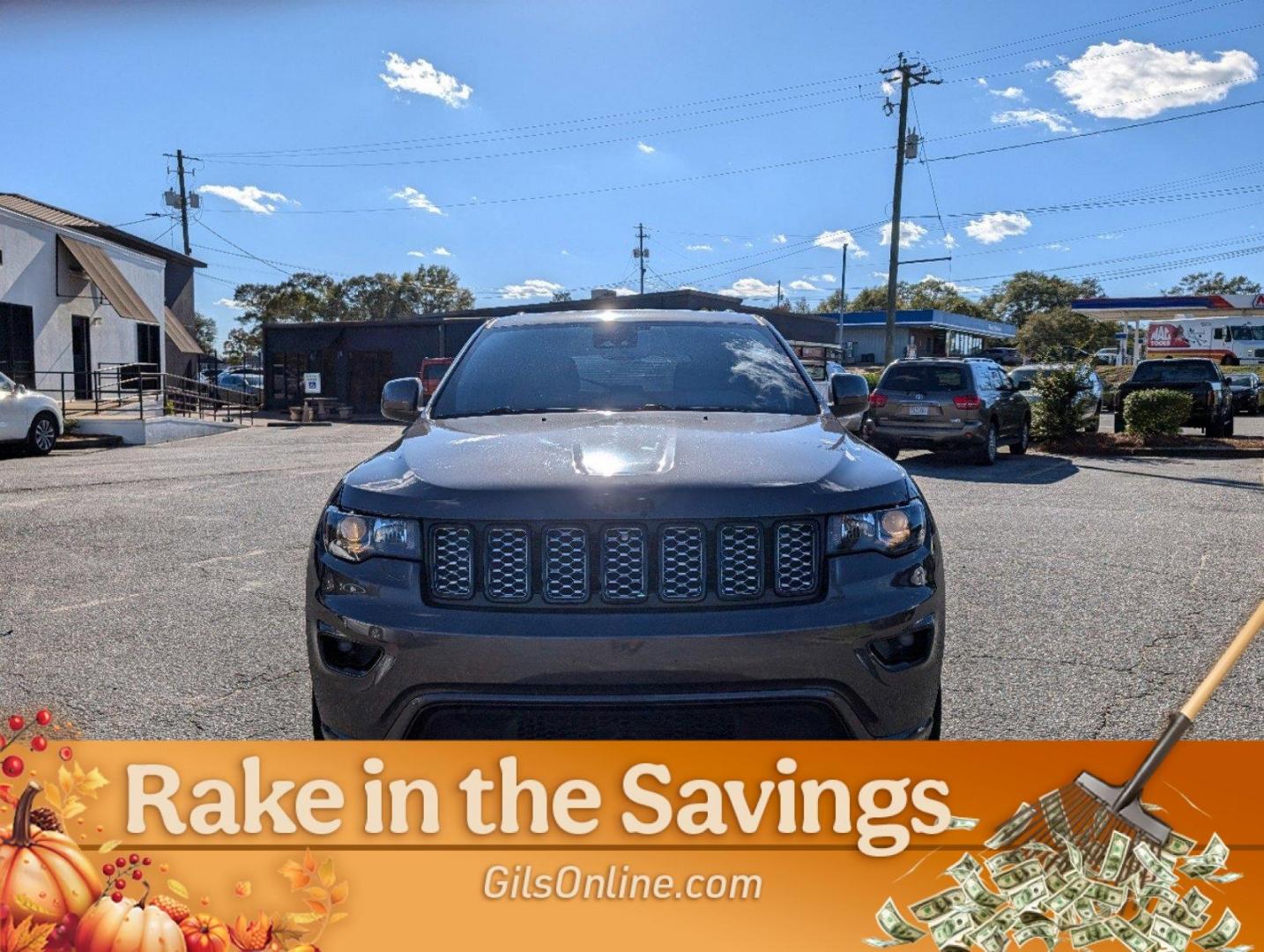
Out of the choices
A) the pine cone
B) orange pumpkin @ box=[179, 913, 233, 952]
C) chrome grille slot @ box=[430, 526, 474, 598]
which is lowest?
orange pumpkin @ box=[179, 913, 233, 952]

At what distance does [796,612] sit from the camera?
2.39 m

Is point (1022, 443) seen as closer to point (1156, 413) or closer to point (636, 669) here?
point (1156, 413)

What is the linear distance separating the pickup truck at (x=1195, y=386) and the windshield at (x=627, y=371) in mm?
16831

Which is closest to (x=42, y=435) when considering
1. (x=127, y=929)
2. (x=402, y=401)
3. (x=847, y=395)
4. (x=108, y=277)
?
(x=108, y=277)

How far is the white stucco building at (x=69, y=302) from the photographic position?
21328mm

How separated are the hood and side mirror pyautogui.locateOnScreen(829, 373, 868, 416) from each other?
2.94 ft

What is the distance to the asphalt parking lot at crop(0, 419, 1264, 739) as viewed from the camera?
13.0 feet

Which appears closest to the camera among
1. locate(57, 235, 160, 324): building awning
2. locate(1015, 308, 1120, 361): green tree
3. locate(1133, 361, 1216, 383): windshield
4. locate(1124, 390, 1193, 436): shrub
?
locate(1124, 390, 1193, 436): shrub

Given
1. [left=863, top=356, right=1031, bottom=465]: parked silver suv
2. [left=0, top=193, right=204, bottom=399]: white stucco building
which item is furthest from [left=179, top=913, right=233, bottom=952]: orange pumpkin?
[left=0, top=193, right=204, bottom=399]: white stucco building

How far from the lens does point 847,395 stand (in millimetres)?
4141

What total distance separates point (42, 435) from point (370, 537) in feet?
55.1

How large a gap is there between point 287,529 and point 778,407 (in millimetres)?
5775

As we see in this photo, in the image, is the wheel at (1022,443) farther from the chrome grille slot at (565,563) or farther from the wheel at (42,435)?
the wheel at (42,435)

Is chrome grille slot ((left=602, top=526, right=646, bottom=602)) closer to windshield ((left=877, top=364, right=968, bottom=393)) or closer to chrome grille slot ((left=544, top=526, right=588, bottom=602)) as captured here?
chrome grille slot ((left=544, top=526, right=588, bottom=602))
